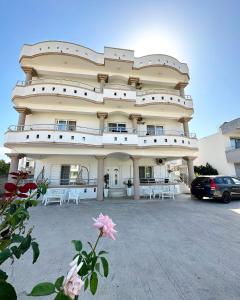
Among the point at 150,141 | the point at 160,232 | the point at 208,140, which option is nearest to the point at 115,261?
the point at 160,232

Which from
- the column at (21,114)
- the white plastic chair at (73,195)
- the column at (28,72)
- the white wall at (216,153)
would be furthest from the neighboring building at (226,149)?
the column at (28,72)

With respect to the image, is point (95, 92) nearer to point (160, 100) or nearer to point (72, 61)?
point (72, 61)

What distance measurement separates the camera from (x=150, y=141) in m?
13.5

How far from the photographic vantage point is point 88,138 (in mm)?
12516

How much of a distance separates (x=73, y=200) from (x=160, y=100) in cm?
1124

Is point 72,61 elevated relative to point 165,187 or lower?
elevated

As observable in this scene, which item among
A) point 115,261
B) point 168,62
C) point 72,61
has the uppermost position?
point 168,62

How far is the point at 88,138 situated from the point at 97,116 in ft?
8.86

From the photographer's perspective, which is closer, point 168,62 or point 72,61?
point 72,61

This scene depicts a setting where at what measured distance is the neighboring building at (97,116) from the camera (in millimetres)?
12469

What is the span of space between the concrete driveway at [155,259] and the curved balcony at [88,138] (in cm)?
627

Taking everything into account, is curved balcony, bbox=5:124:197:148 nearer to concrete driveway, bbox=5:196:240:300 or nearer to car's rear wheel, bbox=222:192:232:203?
car's rear wheel, bbox=222:192:232:203

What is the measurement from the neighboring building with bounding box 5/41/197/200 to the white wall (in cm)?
861

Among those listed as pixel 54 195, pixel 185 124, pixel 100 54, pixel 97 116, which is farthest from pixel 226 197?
pixel 100 54
